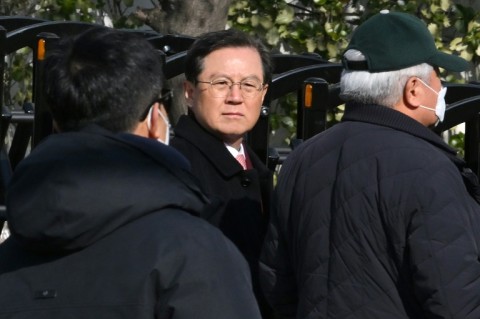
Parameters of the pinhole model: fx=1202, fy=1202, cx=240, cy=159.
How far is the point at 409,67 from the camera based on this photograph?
2.83m

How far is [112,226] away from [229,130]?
5.08 feet

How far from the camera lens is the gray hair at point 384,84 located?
9.26ft

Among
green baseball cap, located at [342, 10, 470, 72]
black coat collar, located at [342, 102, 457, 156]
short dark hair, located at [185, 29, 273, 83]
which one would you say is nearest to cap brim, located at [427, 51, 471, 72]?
green baseball cap, located at [342, 10, 470, 72]

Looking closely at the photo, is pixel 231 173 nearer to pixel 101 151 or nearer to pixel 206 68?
pixel 206 68

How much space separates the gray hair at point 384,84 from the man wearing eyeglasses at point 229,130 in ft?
1.93

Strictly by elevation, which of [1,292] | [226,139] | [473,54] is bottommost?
[473,54]

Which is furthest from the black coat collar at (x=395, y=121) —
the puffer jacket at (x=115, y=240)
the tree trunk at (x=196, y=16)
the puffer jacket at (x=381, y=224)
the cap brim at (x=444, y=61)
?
the tree trunk at (x=196, y=16)

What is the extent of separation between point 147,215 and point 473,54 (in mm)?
6658

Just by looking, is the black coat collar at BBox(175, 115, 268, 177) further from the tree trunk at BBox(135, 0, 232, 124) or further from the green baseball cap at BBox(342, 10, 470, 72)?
the tree trunk at BBox(135, 0, 232, 124)

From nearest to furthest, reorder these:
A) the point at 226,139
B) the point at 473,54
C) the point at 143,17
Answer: the point at 226,139, the point at 143,17, the point at 473,54

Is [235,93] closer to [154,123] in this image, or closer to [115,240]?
[154,123]

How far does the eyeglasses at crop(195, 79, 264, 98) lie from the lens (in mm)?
3570

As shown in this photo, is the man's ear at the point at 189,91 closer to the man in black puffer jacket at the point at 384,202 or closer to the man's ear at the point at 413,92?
the man in black puffer jacket at the point at 384,202

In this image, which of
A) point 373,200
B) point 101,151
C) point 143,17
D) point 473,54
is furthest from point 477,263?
point 473,54
